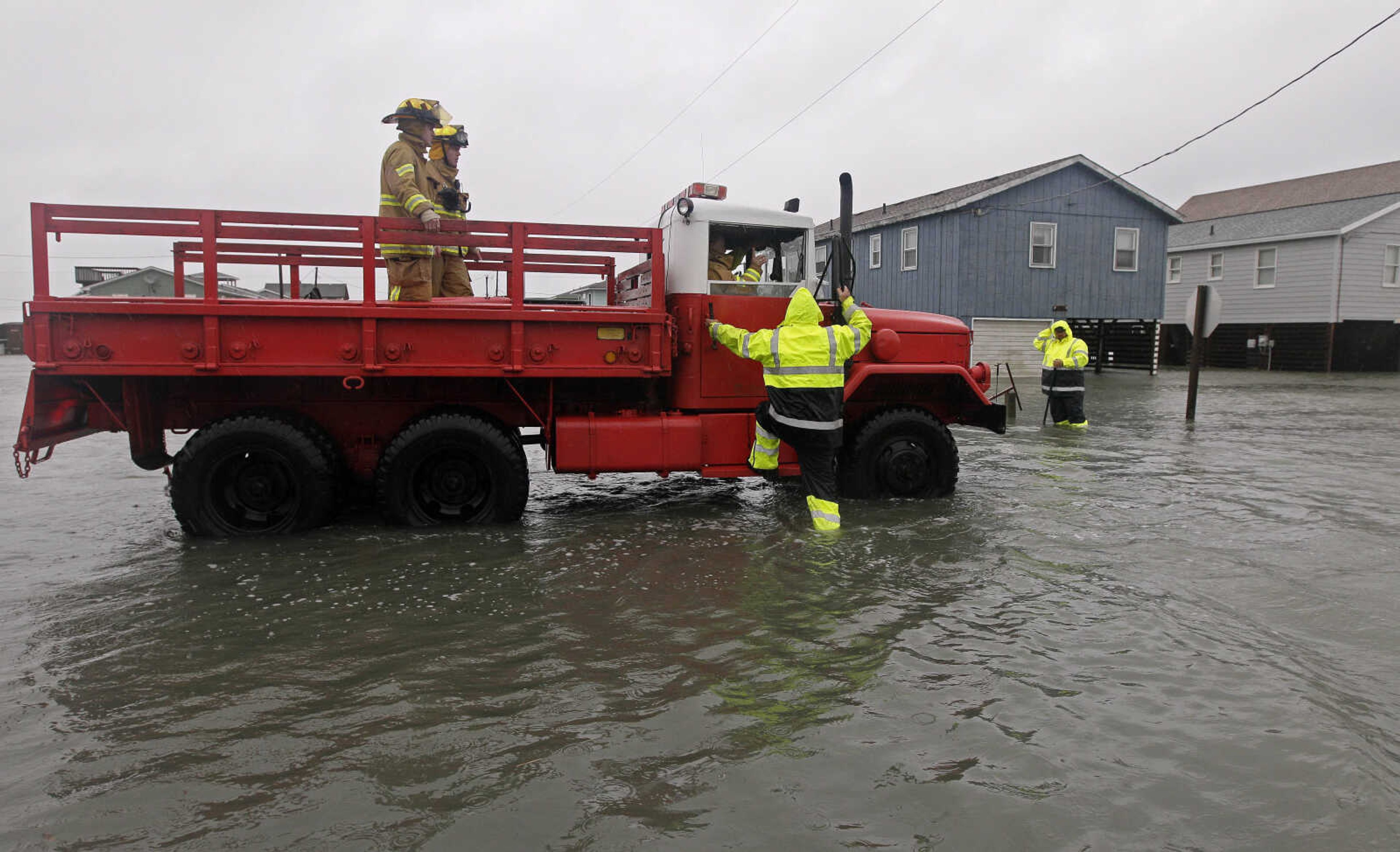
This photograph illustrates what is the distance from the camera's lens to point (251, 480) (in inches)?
267

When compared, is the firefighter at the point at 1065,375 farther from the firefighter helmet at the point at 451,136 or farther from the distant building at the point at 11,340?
the distant building at the point at 11,340

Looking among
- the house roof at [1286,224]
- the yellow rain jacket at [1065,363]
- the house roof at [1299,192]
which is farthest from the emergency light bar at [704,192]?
the house roof at [1299,192]

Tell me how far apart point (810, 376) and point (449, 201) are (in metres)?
3.52

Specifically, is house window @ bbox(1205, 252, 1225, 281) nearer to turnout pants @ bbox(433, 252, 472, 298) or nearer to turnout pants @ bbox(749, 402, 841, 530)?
turnout pants @ bbox(749, 402, 841, 530)

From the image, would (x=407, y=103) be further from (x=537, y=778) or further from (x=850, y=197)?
(x=537, y=778)

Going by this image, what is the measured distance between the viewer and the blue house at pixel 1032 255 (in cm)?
2698

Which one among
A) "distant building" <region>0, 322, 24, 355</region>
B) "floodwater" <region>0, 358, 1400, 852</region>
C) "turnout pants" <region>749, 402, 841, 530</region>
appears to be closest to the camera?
"floodwater" <region>0, 358, 1400, 852</region>

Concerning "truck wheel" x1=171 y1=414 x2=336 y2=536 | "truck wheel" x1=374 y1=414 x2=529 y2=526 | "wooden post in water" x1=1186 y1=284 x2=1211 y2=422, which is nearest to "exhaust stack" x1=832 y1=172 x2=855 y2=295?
"truck wheel" x1=374 y1=414 x2=529 y2=526

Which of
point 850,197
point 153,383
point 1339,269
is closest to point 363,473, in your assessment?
point 153,383

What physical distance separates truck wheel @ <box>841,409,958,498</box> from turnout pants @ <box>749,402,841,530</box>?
0.70m

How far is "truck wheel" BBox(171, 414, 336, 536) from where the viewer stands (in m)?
6.53

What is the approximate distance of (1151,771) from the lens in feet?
10.6

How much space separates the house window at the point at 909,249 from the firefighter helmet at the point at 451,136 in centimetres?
2263

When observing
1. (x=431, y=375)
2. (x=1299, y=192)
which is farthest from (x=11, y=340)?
(x=1299, y=192)
